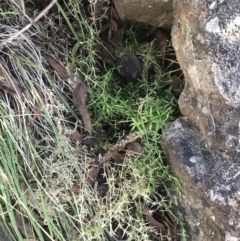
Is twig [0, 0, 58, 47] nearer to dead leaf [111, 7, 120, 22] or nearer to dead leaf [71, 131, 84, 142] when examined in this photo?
dead leaf [111, 7, 120, 22]

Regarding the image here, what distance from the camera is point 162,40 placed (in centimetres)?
157

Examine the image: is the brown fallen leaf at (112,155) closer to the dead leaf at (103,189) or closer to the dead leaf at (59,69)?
the dead leaf at (103,189)

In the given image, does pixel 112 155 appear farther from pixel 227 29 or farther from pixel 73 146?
pixel 227 29

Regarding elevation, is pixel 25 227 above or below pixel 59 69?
below

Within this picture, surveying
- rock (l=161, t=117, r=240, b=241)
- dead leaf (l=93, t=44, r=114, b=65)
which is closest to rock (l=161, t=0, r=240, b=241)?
rock (l=161, t=117, r=240, b=241)

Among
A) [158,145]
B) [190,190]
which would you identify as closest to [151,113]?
[158,145]

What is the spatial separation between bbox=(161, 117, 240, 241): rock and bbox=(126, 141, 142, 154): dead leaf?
0.28ft

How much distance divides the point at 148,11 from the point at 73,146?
524 millimetres

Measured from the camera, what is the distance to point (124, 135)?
5.02 feet

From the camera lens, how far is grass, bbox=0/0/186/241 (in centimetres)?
149

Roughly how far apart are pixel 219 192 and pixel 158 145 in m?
0.28

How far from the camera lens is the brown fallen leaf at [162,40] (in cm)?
156

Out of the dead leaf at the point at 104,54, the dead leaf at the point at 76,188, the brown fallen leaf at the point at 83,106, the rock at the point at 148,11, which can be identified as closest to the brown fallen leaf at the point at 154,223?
the dead leaf at the point at 76,188

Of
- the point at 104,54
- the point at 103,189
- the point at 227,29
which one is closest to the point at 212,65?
the point at 227,29
